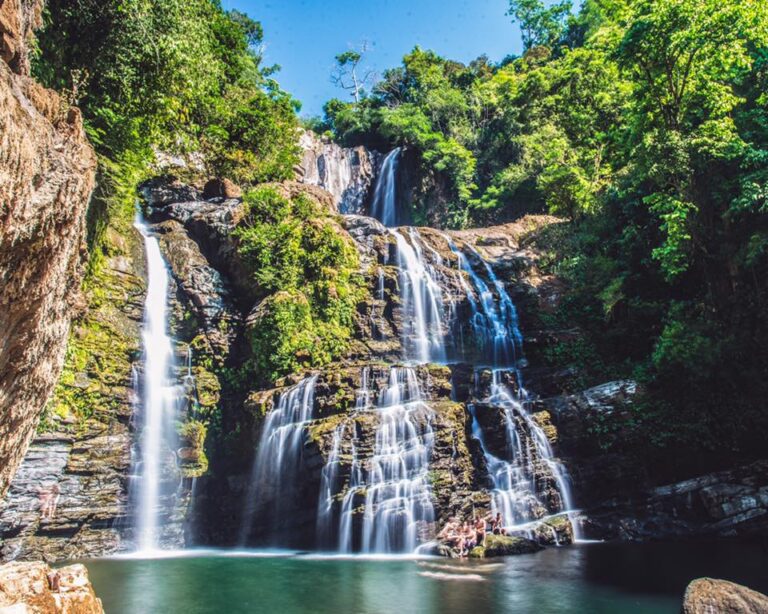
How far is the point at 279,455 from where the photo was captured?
1398 centimetres

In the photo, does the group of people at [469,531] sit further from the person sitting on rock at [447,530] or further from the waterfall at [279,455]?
the waterfall at [279,455]

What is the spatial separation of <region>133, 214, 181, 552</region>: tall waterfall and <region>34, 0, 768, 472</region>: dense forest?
2.10 metres

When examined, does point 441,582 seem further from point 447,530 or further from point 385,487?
point 385,487

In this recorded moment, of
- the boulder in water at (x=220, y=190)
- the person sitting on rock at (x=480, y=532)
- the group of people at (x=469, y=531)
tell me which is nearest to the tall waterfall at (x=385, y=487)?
the group of people at (x=469, y=531)

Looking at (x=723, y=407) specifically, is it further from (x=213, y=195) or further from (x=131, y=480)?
(x=213, y=195)

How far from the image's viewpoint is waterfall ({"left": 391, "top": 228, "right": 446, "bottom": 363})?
19.0m

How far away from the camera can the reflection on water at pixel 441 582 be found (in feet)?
26.3

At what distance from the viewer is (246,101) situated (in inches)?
851

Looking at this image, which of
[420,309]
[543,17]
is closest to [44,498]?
[420,309]

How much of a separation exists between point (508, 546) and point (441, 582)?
2.72m

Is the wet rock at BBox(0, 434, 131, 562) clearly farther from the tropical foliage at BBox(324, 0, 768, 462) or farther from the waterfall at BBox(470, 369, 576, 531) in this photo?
the tropical foliage at BBox(324, 0, 768, 462)

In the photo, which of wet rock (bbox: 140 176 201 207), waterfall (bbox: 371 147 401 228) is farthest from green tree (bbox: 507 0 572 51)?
wet rock (bbox: 140 176 201 207)

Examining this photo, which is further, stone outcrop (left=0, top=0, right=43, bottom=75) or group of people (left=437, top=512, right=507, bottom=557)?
group of people (left=437, top=512, right=507, bottom=557)

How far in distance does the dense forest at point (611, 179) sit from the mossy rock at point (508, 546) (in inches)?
173
